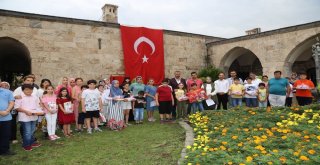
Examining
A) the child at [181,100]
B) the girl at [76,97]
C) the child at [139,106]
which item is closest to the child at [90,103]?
the girl at [76,97]

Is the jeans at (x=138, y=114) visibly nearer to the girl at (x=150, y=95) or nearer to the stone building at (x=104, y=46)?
the girl at (x=150, y=95)

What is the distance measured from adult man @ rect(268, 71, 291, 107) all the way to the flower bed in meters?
1.43

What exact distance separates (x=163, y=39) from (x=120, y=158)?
10799 mm

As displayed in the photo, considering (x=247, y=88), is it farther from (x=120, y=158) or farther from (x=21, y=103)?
(x=21, y=103)

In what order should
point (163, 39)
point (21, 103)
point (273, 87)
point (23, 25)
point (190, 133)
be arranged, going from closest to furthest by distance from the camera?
point (21, 103) → point (190, 133) → point (273, 87) → point (23, 25) → point (163, 39)

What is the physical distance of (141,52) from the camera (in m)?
13.6

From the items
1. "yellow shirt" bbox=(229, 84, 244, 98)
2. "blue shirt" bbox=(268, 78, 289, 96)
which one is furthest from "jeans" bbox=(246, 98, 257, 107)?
"blue shirt" bbox=(268, 78, 289, 96)

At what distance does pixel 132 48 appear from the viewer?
13.5 m

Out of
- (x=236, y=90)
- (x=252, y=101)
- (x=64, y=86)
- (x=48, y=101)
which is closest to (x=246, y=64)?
(x=252, y=101)

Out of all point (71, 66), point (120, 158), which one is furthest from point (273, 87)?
point (71, 66)

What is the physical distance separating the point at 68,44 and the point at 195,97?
268 inches

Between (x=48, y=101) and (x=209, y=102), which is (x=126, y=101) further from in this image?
(x=209, y=102)

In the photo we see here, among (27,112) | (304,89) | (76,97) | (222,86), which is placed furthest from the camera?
(222,86)

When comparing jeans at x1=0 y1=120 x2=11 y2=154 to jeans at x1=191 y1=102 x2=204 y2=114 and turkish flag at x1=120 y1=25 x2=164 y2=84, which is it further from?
turkish flag at x1=120 y1=25 x2=164 y2=84
